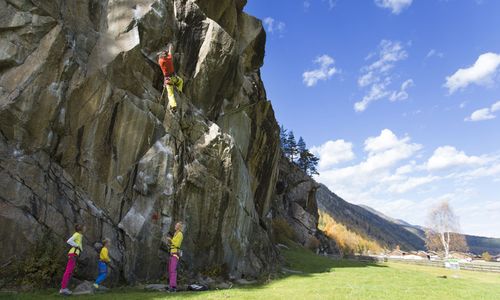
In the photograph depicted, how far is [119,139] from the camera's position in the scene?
73.2 ft

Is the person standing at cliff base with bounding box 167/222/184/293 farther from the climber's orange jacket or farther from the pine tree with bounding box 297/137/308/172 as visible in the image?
the pine tree with bounding box 297/137/308/172

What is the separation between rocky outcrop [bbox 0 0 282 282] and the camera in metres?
18.7

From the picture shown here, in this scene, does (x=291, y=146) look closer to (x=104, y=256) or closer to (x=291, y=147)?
(x=291, y=147)

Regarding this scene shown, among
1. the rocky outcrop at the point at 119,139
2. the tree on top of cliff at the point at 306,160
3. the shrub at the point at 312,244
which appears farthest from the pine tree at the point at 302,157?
the rocky outcrop at the point at 119,139

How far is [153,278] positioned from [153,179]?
6.07 m

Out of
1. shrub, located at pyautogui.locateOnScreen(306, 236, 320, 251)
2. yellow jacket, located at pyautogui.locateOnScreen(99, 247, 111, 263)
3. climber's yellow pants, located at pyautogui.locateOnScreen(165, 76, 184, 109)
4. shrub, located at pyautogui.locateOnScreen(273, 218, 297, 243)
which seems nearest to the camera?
yellow jacket, located at pyautogui.locateOnScreen(99, 247, 111, 263)

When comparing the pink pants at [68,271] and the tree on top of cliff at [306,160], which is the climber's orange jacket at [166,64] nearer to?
the pink pants at [68,271]

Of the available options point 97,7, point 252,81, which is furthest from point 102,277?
point 252,81

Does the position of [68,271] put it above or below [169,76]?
below

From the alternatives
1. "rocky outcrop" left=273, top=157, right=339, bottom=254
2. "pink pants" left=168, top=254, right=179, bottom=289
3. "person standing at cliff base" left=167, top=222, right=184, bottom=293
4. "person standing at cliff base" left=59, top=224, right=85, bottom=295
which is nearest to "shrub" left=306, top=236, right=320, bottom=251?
"rocky outcrop" left=273, top=157, right=339, bottom=254

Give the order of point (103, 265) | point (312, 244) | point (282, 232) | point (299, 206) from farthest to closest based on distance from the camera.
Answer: point (299, 206) < point (312, 244) < point (282, 232) < point (103, 265)

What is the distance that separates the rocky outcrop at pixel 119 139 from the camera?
1867 centimetres

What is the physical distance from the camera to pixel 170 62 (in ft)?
83.8

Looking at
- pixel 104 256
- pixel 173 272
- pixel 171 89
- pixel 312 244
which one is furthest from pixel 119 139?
pixel 312 244
